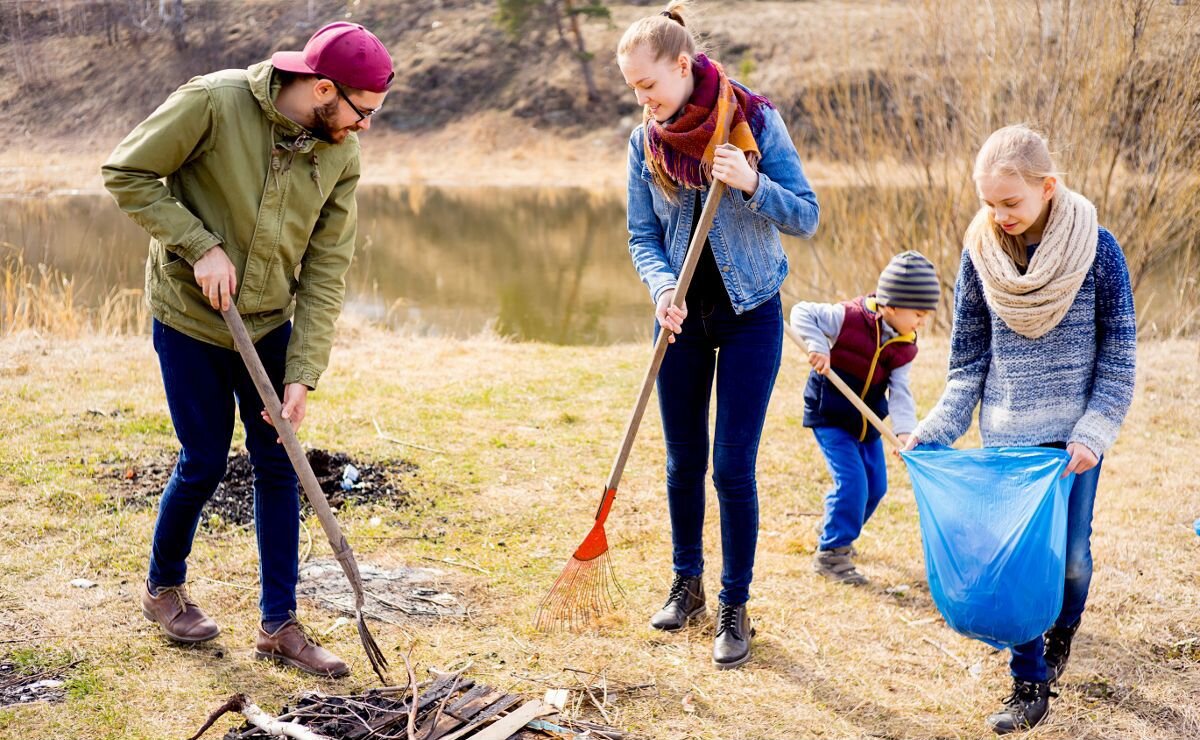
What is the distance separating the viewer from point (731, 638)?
3289mm

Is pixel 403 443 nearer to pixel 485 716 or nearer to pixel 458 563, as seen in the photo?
pixel 458 563

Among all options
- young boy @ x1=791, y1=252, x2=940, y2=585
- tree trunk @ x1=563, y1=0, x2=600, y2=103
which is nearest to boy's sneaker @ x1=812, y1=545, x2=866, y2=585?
young boy @ x1=791, y1=252, x2=940, y2=585

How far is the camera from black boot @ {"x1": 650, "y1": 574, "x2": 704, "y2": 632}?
3467mm

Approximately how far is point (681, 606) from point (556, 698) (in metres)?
0.71

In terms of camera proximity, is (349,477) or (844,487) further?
(349,477)

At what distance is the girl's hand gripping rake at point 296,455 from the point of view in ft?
9.16

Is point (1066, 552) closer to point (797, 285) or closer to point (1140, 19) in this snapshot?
point (1140, 19)

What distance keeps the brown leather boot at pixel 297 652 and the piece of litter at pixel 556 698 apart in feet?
2.03

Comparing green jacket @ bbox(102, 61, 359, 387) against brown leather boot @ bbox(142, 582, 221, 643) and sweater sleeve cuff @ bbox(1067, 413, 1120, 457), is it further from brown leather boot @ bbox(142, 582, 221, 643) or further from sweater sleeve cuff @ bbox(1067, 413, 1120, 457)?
sweater sleeve cuff @ bbox(1067, 413, 1120, 457)

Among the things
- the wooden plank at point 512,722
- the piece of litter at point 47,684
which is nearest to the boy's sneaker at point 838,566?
the wooden plank at point 512,722

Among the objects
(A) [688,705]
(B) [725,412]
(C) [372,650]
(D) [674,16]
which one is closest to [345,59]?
(D) [674,16]

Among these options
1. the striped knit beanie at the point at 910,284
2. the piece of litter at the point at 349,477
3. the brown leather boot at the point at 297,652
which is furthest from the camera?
the piece of litter at the point at 349,477

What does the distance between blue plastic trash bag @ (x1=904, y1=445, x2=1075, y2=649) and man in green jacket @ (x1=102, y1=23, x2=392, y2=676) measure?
5.69ft

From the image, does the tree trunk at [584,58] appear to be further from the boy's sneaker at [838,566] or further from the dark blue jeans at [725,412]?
the dark blue jeans at [725,412]
